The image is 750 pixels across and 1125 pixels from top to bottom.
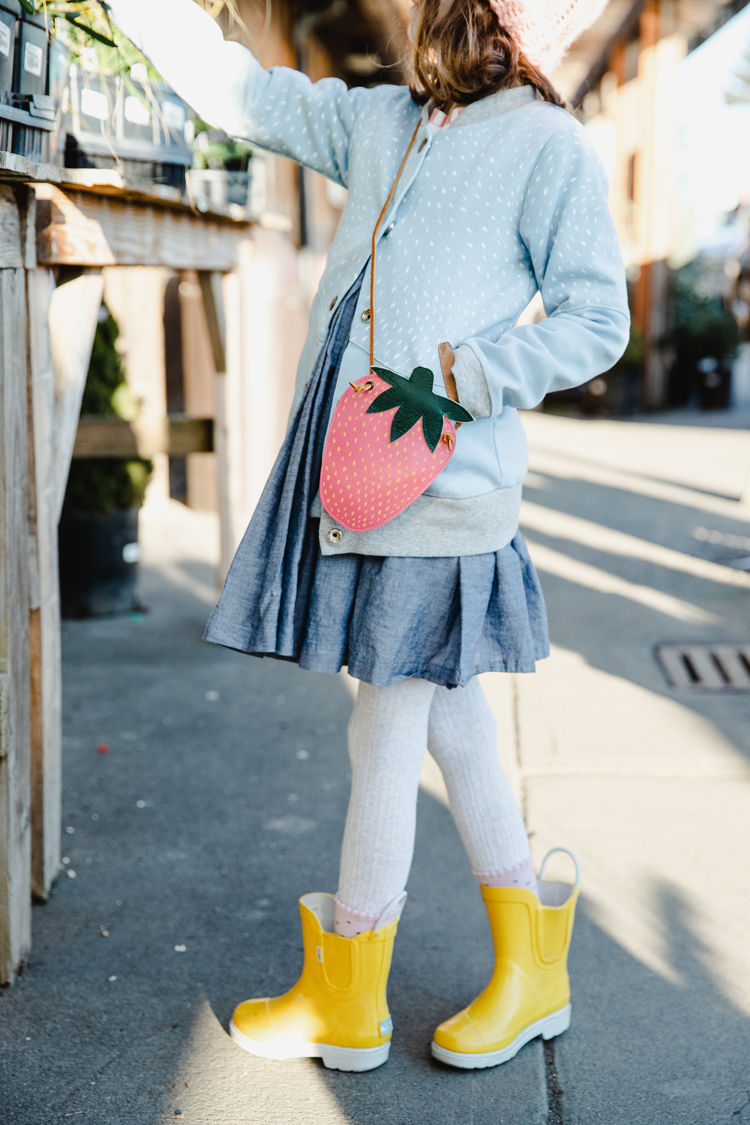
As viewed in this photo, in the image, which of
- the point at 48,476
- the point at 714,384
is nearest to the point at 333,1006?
the point at 48,476

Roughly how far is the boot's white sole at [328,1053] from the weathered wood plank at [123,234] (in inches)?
55.2

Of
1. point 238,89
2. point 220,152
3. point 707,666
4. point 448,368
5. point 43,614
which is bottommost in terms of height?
point 707,666

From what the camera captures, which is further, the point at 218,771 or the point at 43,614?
the point at 218,771

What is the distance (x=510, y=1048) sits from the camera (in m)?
1.65

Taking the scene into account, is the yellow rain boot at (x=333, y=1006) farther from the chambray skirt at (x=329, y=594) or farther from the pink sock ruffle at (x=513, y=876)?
the chambray skirt at (x=329, y=594)

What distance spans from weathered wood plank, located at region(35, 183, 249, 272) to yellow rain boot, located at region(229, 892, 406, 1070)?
50.0 inches

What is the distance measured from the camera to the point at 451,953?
1935mm

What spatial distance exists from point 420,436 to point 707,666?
2.37 metres

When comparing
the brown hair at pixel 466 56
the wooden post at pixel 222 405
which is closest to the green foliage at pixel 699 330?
the wooden post at pixel 222 405

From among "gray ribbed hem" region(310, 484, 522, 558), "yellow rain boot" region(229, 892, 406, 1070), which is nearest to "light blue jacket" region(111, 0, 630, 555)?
"gray ribbed hem" region(310, 484, 522, 558)

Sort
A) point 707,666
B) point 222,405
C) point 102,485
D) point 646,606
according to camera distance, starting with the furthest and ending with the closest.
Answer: point 646,606, point 102,485, point 222,405, point 707,666

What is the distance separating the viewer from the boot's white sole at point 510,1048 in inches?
63.7

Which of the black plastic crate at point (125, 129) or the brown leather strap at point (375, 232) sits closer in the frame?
the brown leather strap at point (375, 232)

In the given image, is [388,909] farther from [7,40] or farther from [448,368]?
[7,40]
